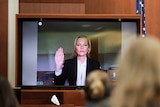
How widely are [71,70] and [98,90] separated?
249cm

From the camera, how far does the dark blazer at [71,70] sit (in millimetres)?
3992

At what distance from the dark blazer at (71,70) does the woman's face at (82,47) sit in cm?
8

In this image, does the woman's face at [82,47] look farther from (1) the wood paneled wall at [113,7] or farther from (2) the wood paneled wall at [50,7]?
(1) the wood paneled wall at [113,7]

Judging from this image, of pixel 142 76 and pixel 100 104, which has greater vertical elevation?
pixel 142 76

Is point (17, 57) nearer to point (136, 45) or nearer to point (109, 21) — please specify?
point (109, 21)

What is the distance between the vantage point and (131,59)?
112 cm

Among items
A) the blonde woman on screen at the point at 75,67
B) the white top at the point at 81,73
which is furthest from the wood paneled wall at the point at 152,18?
the white top at the point at 81,73

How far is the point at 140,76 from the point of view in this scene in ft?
3.60

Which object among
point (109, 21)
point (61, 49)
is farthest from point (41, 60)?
point (109, 21)

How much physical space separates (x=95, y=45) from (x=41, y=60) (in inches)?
25.3

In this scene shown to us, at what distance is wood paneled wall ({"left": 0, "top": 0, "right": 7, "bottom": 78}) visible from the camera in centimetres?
432

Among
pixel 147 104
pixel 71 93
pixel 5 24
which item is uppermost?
pixel 5 24

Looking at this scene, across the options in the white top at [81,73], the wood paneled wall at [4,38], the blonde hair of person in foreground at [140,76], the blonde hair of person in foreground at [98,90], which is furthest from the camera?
the wood paneled wall at [4,38]

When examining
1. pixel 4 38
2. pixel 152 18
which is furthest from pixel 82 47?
pixel 152 18
